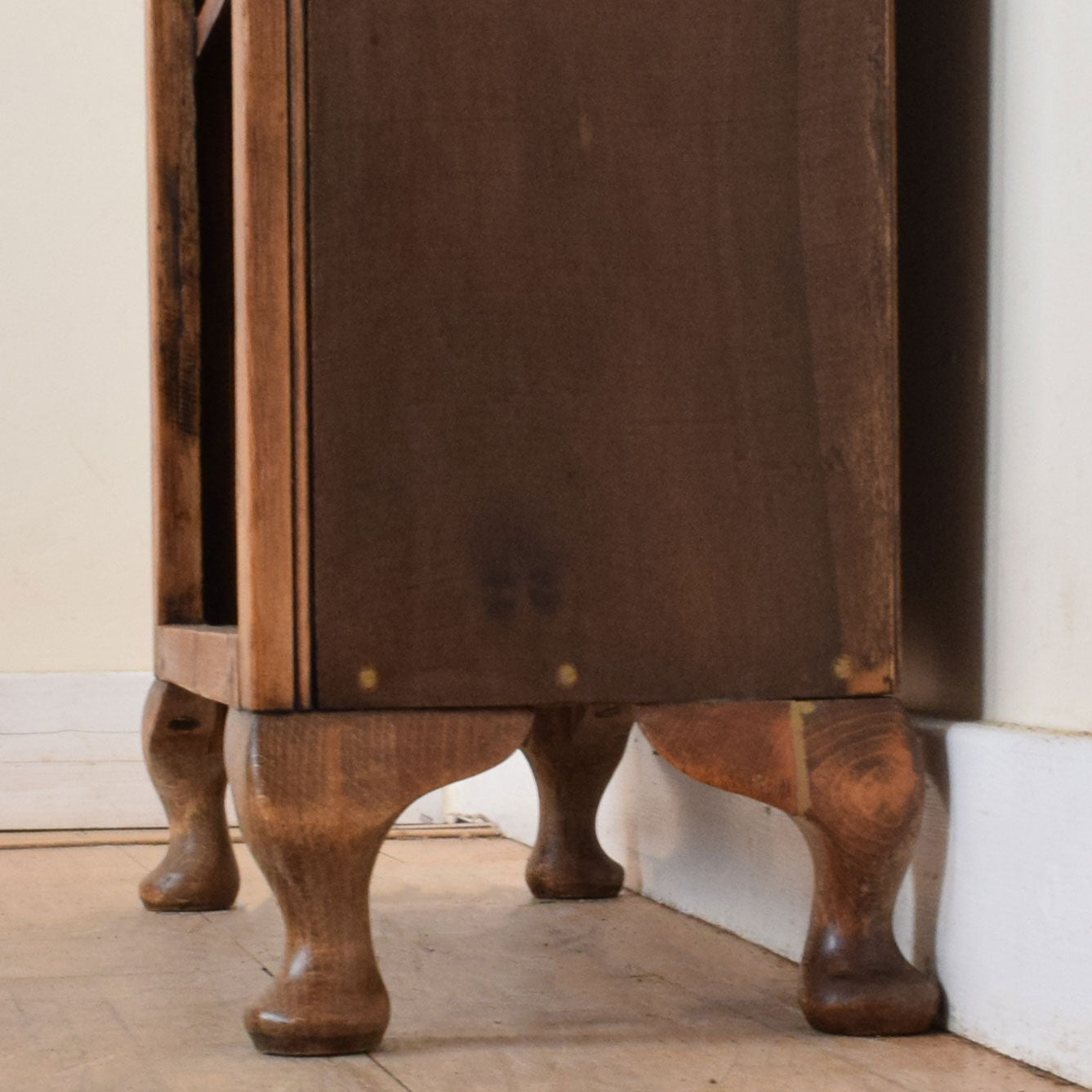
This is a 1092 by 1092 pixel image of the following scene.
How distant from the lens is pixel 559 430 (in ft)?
2.35

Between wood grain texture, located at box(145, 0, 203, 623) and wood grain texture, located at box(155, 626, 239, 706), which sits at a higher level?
wood grain texture, located at box(145, 0, 203, 623)

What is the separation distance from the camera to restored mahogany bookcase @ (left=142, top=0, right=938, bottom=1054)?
69 cm

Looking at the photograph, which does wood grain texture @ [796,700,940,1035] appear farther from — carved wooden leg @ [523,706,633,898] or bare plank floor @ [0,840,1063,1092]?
carved wooden leg @ [523,706,633,898]

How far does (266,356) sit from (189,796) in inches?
20.9

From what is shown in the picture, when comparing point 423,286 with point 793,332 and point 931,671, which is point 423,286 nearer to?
point 793,332

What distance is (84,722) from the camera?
154cm

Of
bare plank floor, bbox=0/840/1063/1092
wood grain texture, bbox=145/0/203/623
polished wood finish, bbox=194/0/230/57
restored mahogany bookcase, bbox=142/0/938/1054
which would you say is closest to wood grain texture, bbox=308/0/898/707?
restored mahogany bookcase, bbox=142/0/938/1054

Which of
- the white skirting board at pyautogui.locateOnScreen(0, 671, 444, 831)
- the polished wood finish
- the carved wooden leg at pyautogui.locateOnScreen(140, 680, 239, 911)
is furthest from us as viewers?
the white skirting board at pyautogui.locateOnScreen(0, 671, 444, 831)

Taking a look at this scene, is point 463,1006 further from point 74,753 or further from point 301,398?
point 74,753

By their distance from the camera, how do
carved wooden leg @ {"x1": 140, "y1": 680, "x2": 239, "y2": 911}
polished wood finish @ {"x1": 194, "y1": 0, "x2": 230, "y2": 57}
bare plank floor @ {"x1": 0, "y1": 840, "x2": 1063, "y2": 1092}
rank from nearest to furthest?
bare plank floor @ {"x1": 0, "y1": 840, "x2": 1063, "y2": 1092}
polished wood finish @ {"x1": 194, "y1": 0, "x2": 230, "y2": 57}
carved wooden leg @ {"x1": 140, "y1": 680, "x2": 239, "y2": 911}

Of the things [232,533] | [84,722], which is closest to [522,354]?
[232,533]

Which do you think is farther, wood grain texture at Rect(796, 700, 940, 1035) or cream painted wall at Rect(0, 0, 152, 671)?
cream painted wall at Rect(0, 0, 152, 671)

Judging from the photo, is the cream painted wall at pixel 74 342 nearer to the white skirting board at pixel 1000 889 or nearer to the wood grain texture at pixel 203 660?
the wood grain texture at pixel 203 660

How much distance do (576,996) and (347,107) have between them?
0.45 meters
